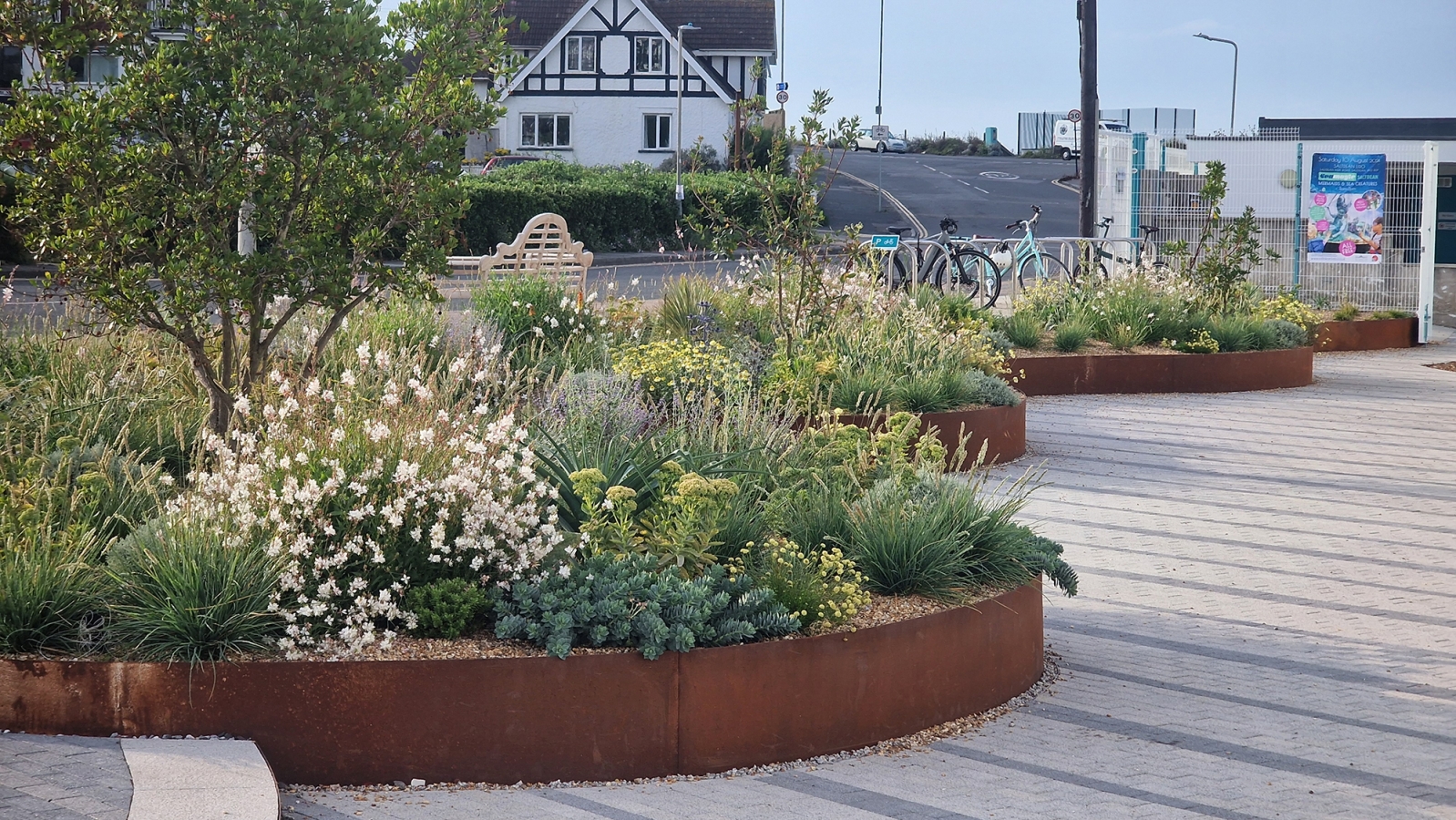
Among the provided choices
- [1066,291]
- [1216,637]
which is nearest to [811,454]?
[1216,637]

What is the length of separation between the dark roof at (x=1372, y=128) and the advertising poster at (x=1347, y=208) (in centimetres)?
2485

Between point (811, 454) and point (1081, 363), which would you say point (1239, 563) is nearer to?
point (811, 454)

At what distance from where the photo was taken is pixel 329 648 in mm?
4559

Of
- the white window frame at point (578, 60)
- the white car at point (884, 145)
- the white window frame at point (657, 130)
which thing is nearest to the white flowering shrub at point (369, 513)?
the white window frame at point (657, 130)

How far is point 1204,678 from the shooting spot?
578 centimetres

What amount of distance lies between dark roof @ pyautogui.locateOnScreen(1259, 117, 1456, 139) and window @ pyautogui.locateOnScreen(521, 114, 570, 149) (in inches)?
988

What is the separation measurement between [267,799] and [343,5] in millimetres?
3289

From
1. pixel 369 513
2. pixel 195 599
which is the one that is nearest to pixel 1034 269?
pixel 369 513

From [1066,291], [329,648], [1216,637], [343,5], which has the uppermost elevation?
[343,5]

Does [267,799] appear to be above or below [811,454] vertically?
below

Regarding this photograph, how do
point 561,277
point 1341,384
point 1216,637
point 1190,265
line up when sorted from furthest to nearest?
point 1190,265
point 1341,384
point 561,277
point 1216,637

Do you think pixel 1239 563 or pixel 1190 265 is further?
pixel 1190 265

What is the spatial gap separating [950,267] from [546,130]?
131 ft

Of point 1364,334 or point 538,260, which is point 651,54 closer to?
point 1364,334
